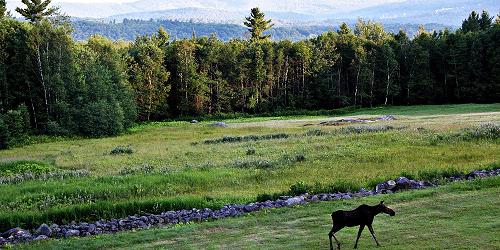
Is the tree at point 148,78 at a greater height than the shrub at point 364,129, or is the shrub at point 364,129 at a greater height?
the tree at point 148,78

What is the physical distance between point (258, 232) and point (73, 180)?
16.6m

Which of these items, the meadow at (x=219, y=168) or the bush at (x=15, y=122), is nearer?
the meadow at (x=219, y=168)

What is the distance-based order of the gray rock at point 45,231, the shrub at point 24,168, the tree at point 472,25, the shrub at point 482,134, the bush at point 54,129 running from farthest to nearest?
the tree at point 472,25 → the bush at point 54,129 → the shrub at point 482,134 → the shrub at point 24,168 → the gray rock at point 45,231

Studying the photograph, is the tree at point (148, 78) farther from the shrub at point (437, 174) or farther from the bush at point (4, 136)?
the shrub at point (437, 174)

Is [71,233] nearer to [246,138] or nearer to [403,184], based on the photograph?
[403,184]

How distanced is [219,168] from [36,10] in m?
60.8

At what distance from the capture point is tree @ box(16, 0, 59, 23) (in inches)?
3019

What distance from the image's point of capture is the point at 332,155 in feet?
109

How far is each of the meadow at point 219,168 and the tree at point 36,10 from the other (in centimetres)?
3622

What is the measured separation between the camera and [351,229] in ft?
45.0

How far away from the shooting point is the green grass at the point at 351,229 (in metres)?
12.2

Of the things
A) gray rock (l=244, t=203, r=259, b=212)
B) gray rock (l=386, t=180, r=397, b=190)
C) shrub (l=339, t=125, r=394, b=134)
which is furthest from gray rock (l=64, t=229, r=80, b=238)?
shrub (l=339, t=125, r=394, b=134)

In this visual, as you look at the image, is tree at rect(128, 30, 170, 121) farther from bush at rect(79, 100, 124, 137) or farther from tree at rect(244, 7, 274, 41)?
tree at rect(244, 7, 274, 41)

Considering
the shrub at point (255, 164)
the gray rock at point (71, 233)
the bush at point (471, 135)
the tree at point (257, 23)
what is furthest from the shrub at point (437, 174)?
the tree at point (257, 23)
